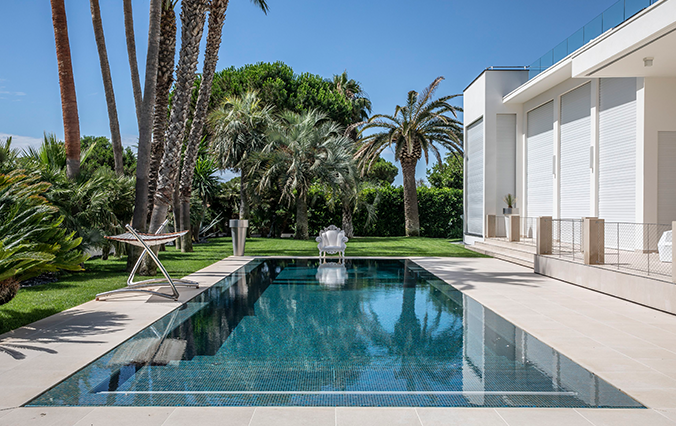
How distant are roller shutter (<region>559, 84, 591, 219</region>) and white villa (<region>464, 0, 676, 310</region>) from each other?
3 centimetres

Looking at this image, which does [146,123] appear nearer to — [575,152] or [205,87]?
[205,87]

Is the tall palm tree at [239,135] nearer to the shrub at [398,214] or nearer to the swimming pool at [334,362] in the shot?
the shrub at [398,214]

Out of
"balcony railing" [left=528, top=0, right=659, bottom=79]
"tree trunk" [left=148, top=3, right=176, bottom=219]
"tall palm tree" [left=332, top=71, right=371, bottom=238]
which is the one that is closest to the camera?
"balcony railing" [left=528, top=0, right=659, bottom=79]

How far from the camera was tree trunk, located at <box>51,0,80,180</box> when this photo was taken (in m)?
10.7

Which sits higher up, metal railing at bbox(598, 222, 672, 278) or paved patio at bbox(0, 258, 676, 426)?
metal railing at bbox(598, 222, 672, 278)

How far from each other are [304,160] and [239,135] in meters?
2.96

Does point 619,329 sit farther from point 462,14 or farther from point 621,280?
point 462,14

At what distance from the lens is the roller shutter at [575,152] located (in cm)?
1212

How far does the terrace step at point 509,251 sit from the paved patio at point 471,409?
3045 millimetres

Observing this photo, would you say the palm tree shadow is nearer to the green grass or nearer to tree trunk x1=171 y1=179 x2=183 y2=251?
the green grass

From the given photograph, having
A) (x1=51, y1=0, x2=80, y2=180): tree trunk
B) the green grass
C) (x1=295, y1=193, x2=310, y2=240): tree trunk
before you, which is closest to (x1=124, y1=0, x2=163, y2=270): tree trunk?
the green grass

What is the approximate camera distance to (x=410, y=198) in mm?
22859

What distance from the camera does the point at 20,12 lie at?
741 inches

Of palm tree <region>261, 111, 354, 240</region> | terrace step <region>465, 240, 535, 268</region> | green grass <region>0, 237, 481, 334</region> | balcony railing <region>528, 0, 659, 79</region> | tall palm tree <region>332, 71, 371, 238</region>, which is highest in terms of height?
tall palm tree <region>332, 71, 371, 238</region>
